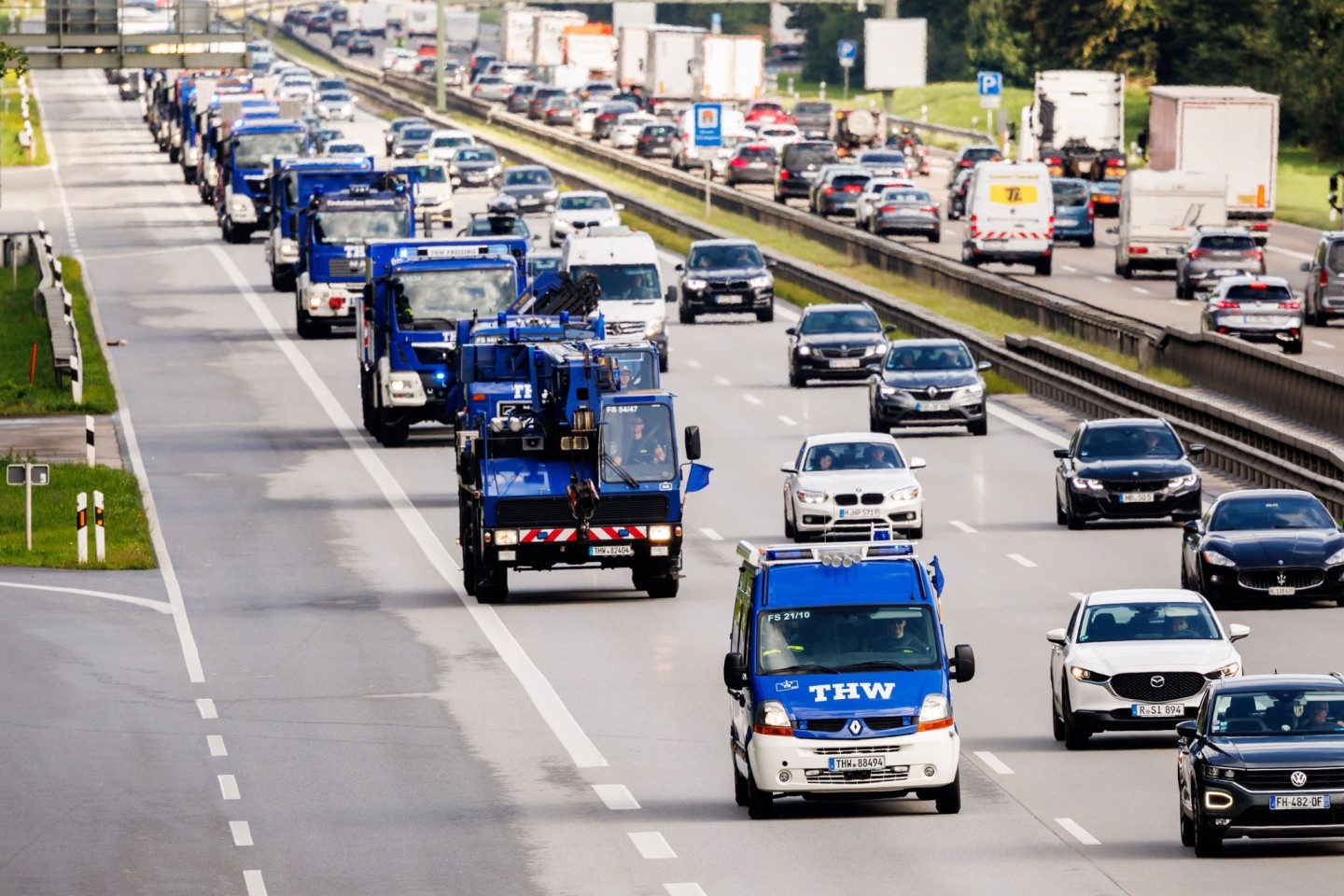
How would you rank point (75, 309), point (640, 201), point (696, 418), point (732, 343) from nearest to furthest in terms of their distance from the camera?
point (696, 418)
point (732, 343)
point (75, 309)
point (640, 201)

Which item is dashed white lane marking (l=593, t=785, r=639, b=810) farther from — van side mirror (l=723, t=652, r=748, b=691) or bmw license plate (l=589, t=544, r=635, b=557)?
bmw license plate (l=589, t=544, r=635, b=557)

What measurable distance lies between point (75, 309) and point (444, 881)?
52770mm

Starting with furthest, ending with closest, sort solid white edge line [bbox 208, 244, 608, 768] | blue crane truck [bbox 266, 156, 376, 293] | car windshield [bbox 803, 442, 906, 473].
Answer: blue crane truck [bbox 266, 156, 376, 293] → car windshield [bbox 803, 442, 906, 473] → solid white edge line [bbox 208, 244, 608, 768]

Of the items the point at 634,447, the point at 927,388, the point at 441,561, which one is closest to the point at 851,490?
the point at 441,561

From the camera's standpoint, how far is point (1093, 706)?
24.2 meters

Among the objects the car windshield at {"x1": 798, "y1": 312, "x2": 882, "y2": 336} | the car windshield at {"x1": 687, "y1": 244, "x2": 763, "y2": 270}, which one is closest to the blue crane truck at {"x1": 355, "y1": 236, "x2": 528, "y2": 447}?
the car windshield at {"x1": 798, "y1": 312, "x2": 882, "y2": 336}

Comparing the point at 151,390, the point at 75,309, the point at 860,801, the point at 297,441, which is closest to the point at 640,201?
the point at 75,309

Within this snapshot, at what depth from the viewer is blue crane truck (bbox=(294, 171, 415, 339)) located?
6056cm

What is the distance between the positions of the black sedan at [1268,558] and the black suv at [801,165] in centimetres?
6687

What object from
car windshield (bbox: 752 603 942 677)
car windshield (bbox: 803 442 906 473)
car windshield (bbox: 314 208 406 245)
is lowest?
car windshield (bbox: 803 442 906 473)

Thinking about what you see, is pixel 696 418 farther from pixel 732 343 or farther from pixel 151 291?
pixel 151 291

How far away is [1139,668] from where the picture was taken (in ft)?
79.2

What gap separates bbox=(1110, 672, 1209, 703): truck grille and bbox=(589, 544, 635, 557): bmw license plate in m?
9.94

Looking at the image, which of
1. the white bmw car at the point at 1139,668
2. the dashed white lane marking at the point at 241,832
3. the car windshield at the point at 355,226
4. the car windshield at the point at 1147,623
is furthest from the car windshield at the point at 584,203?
the dashed white lane marking at the point at 241,832
